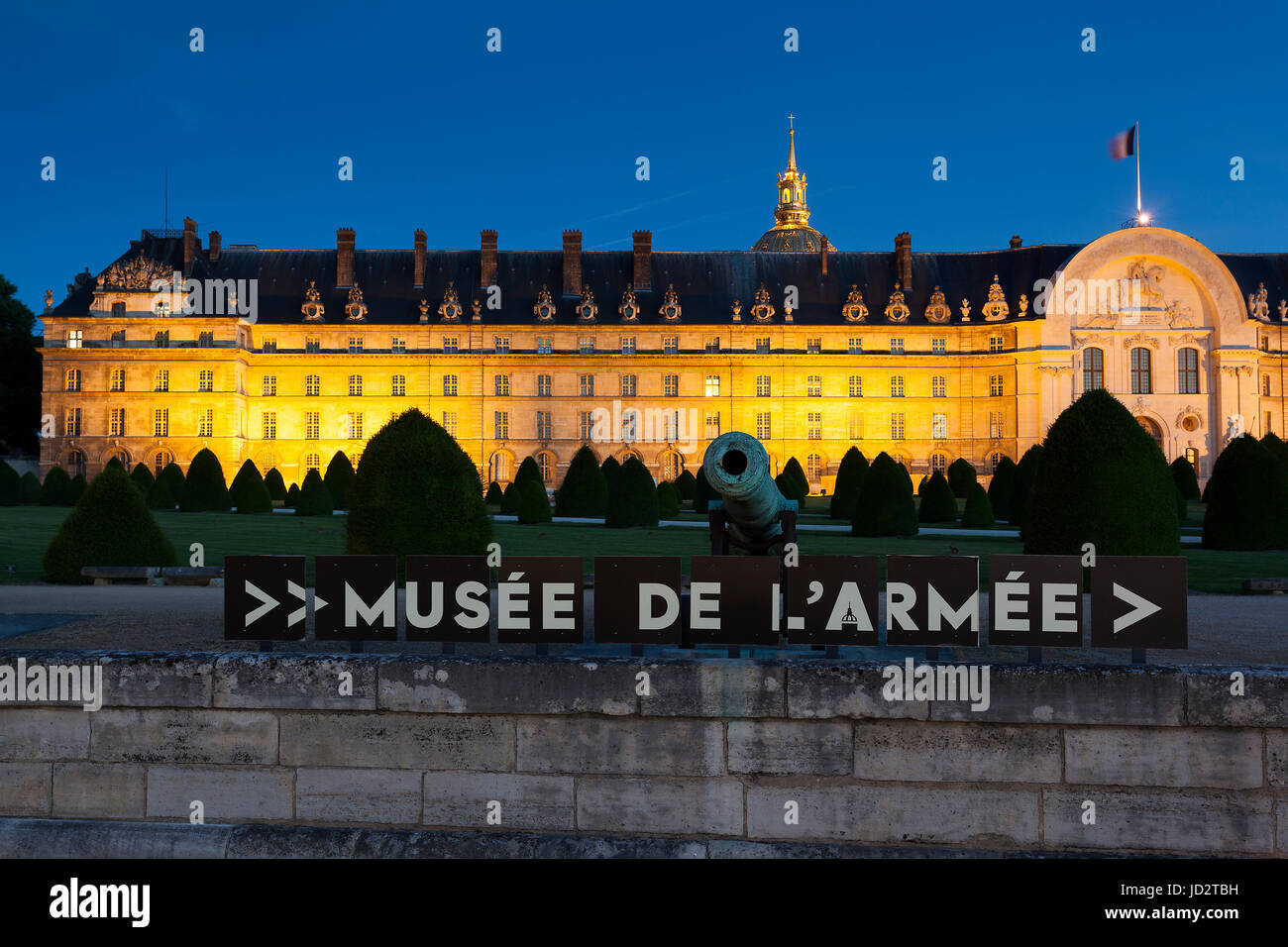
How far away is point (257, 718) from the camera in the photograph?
4.83 meters

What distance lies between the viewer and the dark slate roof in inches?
1837

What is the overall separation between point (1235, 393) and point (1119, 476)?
43500 millimetres

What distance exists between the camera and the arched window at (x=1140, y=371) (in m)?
45.1

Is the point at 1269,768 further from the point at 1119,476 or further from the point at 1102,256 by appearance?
the point at 1102,256

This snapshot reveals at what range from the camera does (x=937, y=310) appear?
46906 millimetres

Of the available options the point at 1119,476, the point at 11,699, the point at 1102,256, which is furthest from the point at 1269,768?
the point at 1102,256

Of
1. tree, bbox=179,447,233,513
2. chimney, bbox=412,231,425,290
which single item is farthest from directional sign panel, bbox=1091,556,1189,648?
chimney, bbox=412,231,425,290

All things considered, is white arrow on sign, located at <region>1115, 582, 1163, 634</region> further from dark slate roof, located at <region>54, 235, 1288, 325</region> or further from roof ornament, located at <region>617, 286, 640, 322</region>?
roof ornament, located at <region>617, 286, 640, 322</region>

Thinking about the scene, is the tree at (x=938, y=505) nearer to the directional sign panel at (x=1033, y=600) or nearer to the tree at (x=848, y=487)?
the tree at (x=848, y=487)

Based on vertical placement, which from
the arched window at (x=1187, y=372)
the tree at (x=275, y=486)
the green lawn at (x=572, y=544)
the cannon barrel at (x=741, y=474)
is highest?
the arched window at (x=1187, y=372)

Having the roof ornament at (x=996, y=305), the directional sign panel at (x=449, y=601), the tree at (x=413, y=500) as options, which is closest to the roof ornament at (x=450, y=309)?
the roof ornament at (x=996, y=305)

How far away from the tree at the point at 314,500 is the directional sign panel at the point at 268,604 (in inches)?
762

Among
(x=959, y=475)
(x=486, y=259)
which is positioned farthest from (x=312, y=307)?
(x=959, y=475)

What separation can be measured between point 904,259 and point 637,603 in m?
46.8
